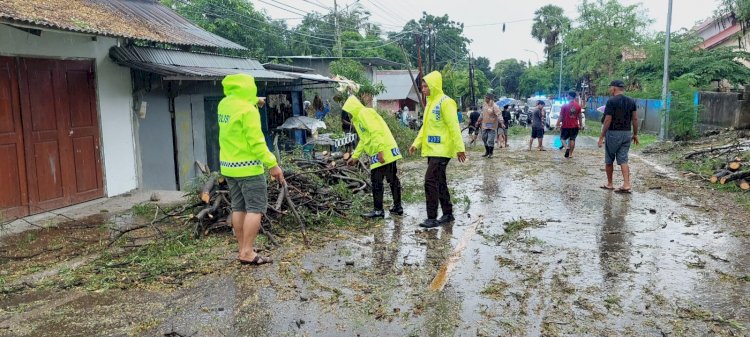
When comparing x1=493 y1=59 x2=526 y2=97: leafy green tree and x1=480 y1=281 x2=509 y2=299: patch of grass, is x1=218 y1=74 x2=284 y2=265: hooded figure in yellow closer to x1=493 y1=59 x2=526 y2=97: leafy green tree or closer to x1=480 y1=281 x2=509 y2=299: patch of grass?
x1=480 y1=281 x2=509 y2=299: patch of grass

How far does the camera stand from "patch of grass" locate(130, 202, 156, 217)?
762 centimetres

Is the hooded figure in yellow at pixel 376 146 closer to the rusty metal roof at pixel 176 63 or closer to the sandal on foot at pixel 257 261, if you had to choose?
the sandal on foot at pixel 257 261

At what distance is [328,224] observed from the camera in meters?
6.90

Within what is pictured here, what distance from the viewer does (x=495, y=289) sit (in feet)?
15.3

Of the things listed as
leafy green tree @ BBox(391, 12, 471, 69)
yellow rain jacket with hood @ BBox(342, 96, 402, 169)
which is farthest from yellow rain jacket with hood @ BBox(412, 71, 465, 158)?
leafy green tree @ BBox(391, 12, 471, 69)

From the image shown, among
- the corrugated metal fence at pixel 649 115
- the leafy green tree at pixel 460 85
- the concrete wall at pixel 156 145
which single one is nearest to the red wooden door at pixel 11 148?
the concrete wall at pixel 156 145

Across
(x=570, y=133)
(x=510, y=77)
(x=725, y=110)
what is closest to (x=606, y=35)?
(x=725, y=110)

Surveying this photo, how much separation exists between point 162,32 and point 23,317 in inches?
264

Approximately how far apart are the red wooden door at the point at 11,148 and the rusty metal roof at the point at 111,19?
764 mm

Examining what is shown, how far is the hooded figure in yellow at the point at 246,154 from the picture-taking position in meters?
5.18

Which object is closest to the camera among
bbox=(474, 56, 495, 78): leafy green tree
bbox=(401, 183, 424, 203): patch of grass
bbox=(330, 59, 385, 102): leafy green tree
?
bbox=(401, 183, 424, 203): patch of grass

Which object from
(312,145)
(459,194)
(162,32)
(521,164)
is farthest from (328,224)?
(521,164)

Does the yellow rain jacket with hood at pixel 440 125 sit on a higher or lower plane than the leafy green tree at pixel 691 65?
lower

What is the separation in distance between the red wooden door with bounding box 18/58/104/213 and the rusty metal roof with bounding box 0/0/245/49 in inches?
27.1
